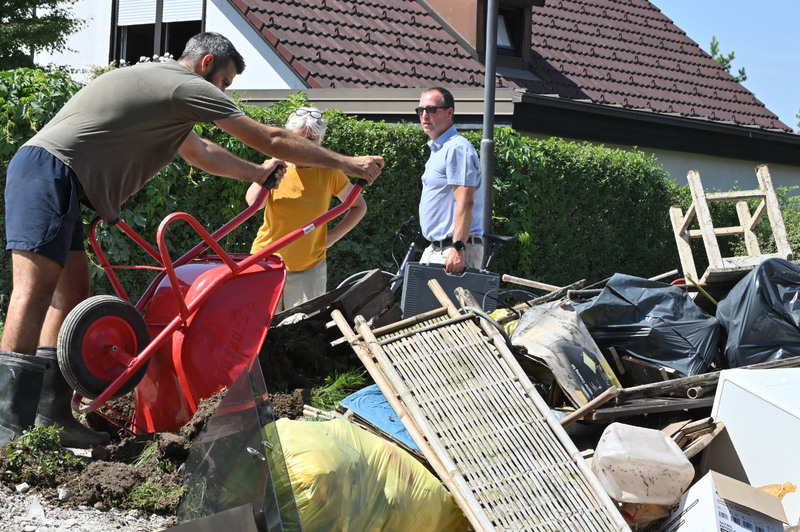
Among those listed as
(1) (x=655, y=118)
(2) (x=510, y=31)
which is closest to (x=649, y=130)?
(1) (x=655, y=118)

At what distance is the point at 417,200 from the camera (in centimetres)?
768

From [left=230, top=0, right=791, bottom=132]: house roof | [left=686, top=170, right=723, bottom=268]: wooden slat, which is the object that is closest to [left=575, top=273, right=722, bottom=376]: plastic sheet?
[left=686, top=170, right=723, bottom=268]: wooden slat

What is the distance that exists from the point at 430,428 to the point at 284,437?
0.72 meters

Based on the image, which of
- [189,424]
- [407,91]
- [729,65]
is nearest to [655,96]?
[407,91]

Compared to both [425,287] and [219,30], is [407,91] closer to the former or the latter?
[219,30]

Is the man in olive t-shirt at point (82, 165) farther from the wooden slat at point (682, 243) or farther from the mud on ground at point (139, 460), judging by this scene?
the wooden slat at point (682, 243)

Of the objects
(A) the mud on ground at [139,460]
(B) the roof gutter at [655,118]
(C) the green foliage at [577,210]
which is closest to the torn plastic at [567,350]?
(A) the mud on ground at [139,460]

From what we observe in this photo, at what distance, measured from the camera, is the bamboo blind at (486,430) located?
321 cm

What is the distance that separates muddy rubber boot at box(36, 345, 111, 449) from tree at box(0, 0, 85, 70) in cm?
1210

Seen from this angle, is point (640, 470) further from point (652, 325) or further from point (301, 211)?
point (301, 211)

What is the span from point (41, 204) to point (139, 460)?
113 centimetres

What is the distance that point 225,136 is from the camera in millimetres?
6344

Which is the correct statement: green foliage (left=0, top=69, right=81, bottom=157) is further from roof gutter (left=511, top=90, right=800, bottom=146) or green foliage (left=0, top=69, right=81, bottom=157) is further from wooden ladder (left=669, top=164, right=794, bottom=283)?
roof gutter (left=511, top=90, right=800, bottom=146)

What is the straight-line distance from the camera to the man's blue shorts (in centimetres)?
308
